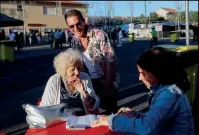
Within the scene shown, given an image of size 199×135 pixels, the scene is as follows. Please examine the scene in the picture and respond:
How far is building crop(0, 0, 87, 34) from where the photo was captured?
60.6m

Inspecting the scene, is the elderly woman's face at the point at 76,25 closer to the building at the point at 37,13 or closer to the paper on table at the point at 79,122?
the paper on table at the point at 79,122

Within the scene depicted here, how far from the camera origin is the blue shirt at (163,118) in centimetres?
214

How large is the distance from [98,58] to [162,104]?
1513 mm

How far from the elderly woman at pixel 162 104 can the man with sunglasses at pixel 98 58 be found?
123 centimetres

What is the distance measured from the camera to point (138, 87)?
9383 mm

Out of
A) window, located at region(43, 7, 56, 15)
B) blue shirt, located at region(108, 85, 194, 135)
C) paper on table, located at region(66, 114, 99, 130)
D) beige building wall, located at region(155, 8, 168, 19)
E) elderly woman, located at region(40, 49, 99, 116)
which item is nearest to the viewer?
blue shirt, located at region(108, 85, 194, 135)

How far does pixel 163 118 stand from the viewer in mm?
2195

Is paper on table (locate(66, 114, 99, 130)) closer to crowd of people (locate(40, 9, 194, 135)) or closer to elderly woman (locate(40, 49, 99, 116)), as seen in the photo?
crowd of people (locate(40, 9, 194, 135))

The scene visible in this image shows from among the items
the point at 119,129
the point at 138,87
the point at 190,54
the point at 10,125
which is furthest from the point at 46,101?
the point at 138,87

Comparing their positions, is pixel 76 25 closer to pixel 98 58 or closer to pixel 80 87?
pixel 98 58

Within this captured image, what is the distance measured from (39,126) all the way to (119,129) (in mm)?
760

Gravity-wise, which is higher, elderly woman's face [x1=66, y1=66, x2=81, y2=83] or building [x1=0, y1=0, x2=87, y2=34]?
building [x1=0, y1=0, x2=87, y2=34]

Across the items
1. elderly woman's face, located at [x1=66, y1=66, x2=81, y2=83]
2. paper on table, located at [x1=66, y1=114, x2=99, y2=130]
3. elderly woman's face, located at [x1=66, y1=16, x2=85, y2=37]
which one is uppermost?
elderly woman's face, located at [x1=66, y1=16, x2=85, y2=37]

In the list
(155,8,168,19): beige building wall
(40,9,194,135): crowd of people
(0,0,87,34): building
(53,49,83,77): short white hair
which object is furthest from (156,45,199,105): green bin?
(155,8,168,19): beige building wall
